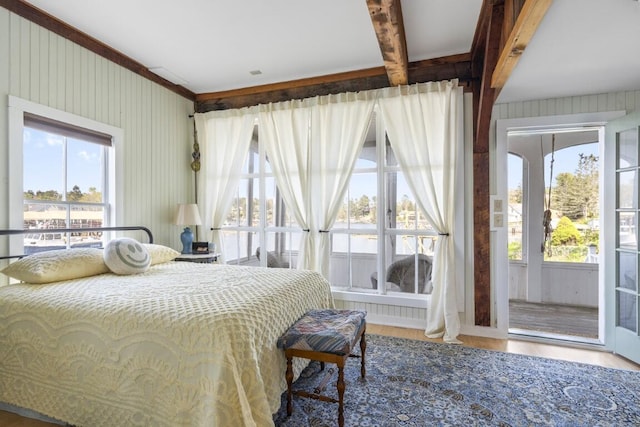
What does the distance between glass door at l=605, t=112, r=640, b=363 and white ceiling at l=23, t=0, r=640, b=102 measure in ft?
1.55

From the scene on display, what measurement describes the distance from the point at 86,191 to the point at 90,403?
83.1 inches

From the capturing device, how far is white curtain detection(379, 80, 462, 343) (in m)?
3.18

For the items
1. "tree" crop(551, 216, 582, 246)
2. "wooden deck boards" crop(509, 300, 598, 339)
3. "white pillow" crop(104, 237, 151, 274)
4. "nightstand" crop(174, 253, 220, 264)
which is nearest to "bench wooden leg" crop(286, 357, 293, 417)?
"white pillow" crop(104, 237, 151, 274)

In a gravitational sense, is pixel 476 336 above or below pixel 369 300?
below

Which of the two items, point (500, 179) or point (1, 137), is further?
point (500, 179)

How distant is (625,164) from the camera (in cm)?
283

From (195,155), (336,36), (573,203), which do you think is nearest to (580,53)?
(336,36)

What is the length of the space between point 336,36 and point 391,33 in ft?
2.12

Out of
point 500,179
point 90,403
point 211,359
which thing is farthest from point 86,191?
point 500,179

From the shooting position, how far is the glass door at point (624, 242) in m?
2.72

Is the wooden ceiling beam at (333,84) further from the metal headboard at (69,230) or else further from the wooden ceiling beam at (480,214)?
the metal headboard at (69,230)

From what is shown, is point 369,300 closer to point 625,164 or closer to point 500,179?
point 500,179

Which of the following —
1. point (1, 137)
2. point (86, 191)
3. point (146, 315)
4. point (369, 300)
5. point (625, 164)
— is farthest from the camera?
point (369, 300)

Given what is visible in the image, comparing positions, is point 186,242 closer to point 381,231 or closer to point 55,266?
point 55,266
